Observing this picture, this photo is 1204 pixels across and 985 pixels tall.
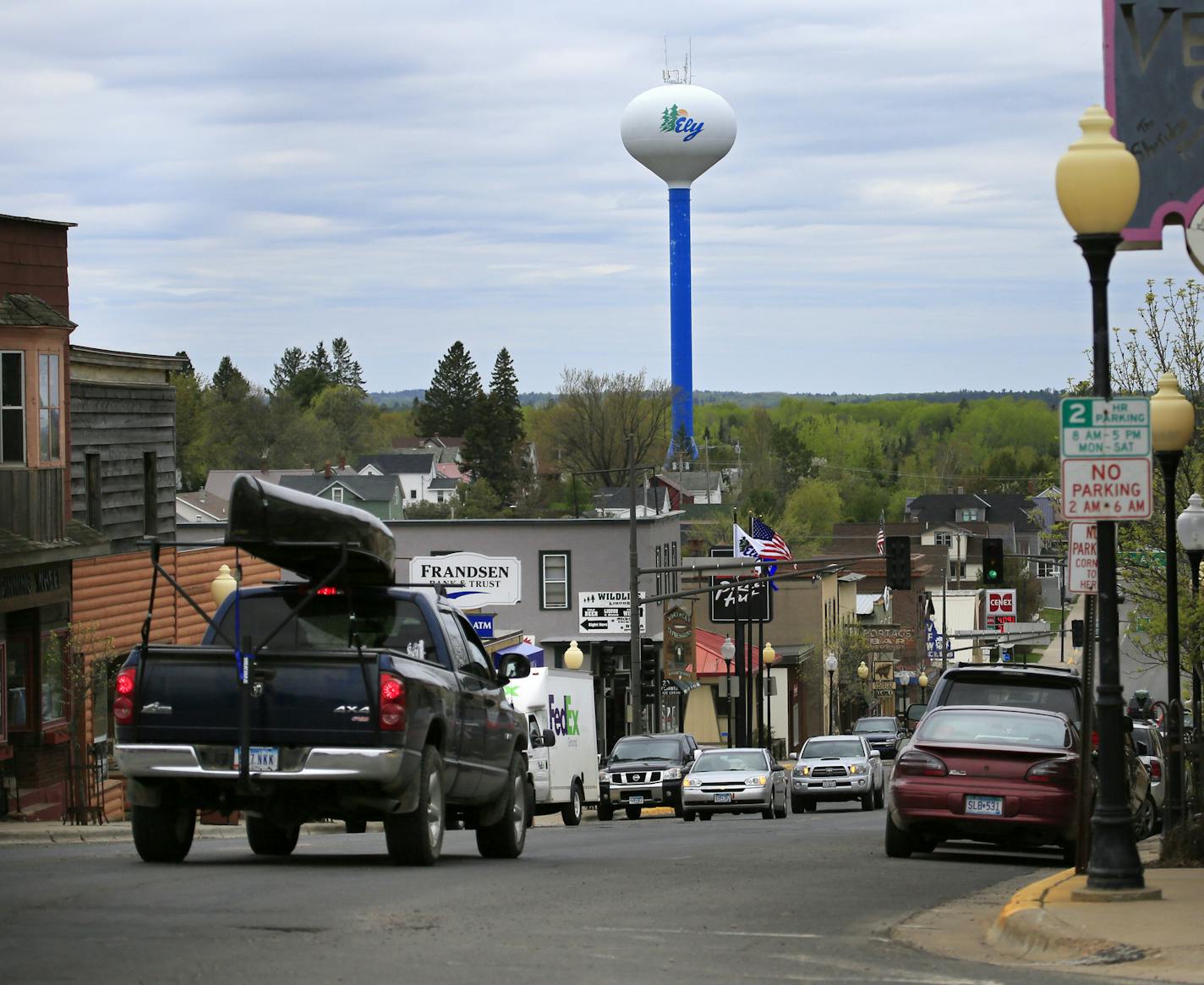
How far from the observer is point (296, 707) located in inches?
533

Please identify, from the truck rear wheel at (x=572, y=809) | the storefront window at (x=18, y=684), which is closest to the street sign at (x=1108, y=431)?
the storefront window at (x=18, y=684)

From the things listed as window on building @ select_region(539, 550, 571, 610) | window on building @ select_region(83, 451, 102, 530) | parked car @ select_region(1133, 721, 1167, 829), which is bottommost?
parked car @ select_region(1133, 721, 1167, 829)

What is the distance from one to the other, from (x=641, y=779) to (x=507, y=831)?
1975 cm

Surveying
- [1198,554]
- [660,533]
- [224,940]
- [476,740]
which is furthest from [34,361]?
[660,533]

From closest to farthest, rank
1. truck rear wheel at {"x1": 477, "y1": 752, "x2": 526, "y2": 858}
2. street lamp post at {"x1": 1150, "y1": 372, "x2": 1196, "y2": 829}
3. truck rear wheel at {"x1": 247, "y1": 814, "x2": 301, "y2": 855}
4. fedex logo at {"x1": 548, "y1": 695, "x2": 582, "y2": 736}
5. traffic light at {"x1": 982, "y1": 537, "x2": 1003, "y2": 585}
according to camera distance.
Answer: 1. street lamp post at {"x1": 1150, "y1": 372, "x2": 1196, "y2": 829}
2. truck rear wheel at {"x1": 247, "y1": 814, "x2": 301, "y2": 855}
3. truck rear wheel at {"x1": 477, "y1": 752, "x2": 526, "y2": 858}
4. fedex logo at {"x1": 548, "y1": 695, "x2": 582, "y2": 736}
5. traffic light at {"x1": 982, "y1": 537, "x2": 1003, "y2": 585}

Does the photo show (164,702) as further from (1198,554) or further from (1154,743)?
(1154,743)

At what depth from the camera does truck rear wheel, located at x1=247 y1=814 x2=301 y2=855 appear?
15883 millimetres

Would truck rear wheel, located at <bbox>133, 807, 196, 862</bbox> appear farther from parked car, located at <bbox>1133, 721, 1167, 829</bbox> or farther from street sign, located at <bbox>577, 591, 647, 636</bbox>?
street sign, located at <bbox>577, 591, 647, 636</bbox>

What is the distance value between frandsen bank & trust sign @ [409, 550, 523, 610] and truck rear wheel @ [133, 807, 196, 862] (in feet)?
121

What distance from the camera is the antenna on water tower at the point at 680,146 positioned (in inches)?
4857

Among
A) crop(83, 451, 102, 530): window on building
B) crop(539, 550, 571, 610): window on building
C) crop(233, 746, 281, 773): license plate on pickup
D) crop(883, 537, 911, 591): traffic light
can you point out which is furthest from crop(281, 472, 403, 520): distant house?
crop(233, 746, 281, 773): license plate on pickup

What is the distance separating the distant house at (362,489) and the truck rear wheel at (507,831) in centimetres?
10347

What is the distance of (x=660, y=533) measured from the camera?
73625 millimetres

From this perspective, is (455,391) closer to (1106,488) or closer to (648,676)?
(648,676)
